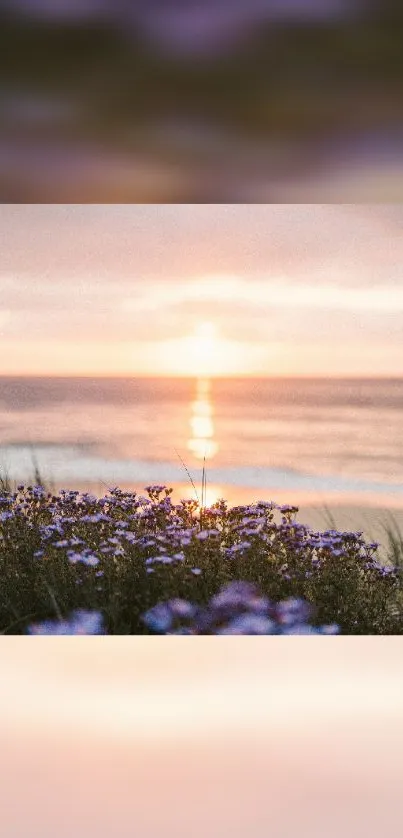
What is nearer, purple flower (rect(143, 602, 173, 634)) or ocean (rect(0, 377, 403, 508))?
purple flower (rect(143, 602, 173, 634))

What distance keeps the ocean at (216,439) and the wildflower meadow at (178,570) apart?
0.11 m

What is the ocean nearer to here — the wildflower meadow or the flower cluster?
the wildflower meadow

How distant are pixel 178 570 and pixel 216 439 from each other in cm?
68

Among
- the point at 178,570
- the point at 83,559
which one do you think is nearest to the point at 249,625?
the point at 178,570

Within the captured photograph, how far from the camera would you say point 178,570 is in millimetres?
5059

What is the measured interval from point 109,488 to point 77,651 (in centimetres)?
82

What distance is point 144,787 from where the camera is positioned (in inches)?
121

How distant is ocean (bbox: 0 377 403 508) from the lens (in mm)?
5184

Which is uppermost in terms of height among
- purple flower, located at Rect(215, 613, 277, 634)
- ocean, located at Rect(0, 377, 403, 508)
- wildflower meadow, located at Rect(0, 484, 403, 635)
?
ocean, located at Rect(0, 377, 403, 508)

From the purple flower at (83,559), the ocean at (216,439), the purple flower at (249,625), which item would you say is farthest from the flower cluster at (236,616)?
the ocean at (216,439)

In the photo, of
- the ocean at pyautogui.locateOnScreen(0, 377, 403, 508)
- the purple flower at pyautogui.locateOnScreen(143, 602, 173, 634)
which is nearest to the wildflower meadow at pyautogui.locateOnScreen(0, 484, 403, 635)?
the purple flower at pyautogui.locateOnScreen(143, 602, 173, 634)

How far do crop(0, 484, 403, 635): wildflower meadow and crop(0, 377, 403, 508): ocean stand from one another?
0.11m

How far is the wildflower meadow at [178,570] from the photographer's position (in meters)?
5.04
